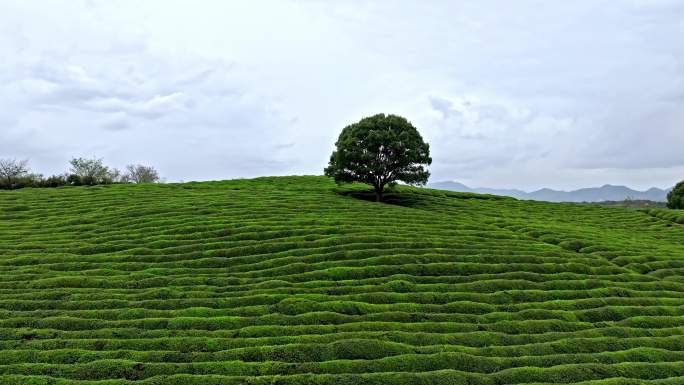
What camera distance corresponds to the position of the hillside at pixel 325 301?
13.2 m

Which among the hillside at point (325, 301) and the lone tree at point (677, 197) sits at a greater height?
the lone tree at point (677, 197)

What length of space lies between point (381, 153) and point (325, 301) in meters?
30.9

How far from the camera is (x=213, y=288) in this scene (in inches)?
750

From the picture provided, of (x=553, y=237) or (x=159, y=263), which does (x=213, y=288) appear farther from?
(x=553, y=237)

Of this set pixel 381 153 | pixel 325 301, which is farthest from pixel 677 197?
pixel 325 301

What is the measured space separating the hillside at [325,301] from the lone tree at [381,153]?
45.7 feet

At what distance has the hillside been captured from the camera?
520 inches

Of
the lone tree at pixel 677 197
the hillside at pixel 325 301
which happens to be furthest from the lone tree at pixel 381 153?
the lone tree at pixel 677 197

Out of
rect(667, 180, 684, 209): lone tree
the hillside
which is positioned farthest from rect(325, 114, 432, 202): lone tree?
rect(667, 180, 684, 209): lone tree

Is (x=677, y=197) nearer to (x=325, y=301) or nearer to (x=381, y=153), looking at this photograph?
(x=381, y=153)

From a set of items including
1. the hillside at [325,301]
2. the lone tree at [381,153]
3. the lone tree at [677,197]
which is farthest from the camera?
the lone tree at [677,197]

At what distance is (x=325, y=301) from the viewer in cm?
1772

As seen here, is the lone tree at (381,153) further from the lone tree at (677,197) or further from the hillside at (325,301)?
the lone tree at (677,197)

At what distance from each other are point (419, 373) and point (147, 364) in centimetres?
810
